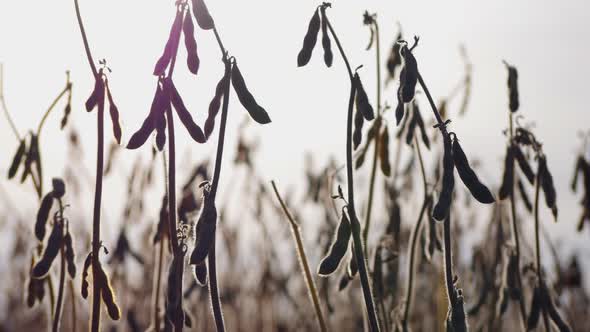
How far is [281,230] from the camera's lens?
15.4 ft

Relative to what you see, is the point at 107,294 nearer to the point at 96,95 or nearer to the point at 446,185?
the point at 96,95

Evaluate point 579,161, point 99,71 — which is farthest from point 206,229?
point 579,161

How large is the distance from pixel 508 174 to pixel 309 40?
74 cm

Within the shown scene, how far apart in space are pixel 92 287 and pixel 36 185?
70 cm

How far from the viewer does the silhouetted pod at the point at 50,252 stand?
1.59 m

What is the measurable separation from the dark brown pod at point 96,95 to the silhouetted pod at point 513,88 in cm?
109

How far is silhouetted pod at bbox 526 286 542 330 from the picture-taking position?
1965 millimetres

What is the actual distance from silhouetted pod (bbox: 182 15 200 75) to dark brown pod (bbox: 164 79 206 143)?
0.06 m

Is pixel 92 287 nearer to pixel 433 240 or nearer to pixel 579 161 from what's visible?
pixel 433 240

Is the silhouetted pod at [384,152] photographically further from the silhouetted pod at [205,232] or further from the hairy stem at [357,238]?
the silhouetted pod at [205,232]

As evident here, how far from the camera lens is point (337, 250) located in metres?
1.49

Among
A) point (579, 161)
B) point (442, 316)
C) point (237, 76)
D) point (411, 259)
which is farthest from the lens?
point (442, 316)

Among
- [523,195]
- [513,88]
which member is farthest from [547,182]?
[523,195]

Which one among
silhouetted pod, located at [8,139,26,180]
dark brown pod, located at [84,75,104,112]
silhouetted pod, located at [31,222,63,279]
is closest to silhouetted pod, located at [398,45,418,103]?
dark brown pod, located at [84,75,104,112]
